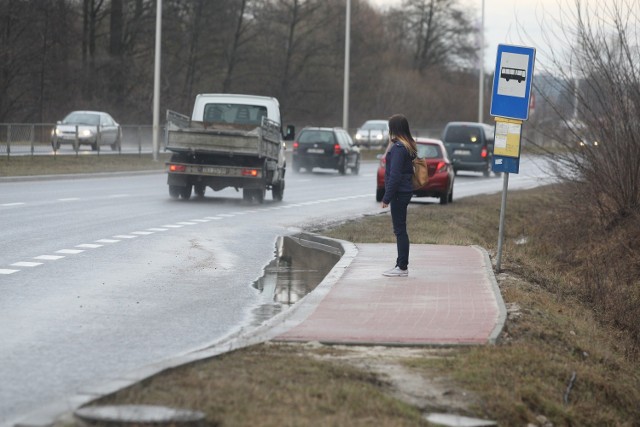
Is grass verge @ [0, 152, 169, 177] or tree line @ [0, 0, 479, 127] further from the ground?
tree line @ [0, 0, 479, 127]

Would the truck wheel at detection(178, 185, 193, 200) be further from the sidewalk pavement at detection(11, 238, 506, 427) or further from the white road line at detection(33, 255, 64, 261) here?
the sidewalk pavement at detection(11, 238, 506, 427)

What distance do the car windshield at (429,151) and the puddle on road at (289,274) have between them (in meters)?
12.0

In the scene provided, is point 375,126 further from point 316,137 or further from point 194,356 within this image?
point 194,356

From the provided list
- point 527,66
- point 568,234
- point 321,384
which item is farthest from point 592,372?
point 568,234

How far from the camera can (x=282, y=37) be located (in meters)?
82.9

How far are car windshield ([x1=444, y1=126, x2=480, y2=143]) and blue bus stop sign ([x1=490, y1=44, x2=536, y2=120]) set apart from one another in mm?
35033

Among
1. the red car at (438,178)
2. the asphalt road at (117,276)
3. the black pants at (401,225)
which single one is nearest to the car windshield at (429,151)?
the red car at (438,178)

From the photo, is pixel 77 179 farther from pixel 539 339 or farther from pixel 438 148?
pixel 539 339

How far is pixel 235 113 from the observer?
31.2m

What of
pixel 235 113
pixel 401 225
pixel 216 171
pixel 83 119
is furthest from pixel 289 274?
pixel 83 119

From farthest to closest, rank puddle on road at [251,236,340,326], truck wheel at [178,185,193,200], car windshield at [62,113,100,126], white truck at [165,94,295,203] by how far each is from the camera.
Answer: car windshield at [62,113,100,126]
truck wheel at [178,185,193,200]
white truck at [165,94,295,203]
puddle on road at [251,236,340,326]

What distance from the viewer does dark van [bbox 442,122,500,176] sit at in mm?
49938

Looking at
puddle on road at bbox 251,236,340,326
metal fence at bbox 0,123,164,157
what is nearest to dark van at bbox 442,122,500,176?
metal fence at bbox 0,123,164,157

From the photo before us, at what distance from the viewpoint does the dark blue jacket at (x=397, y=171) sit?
14.1 m
